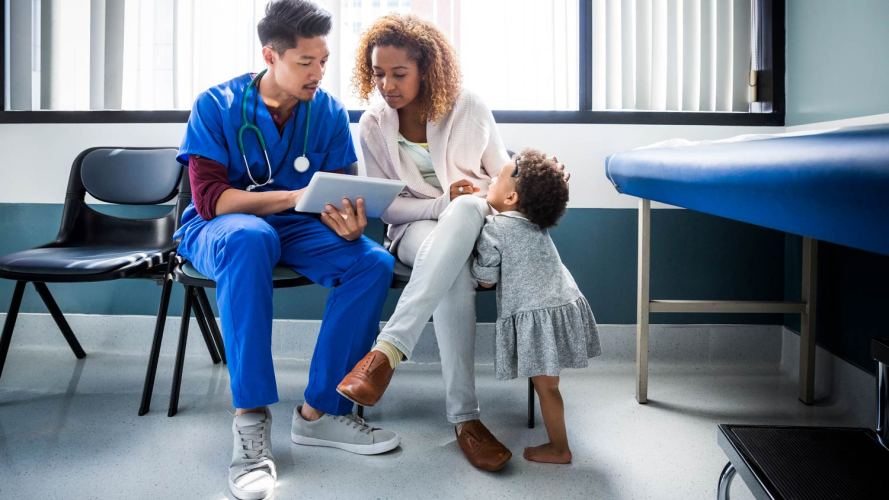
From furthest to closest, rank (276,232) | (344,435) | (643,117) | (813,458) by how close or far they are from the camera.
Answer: (643,117) < (276,232) < (344,435) < (813,458)

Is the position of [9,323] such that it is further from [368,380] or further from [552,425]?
[552,425]

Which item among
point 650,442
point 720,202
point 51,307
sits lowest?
point 650,442

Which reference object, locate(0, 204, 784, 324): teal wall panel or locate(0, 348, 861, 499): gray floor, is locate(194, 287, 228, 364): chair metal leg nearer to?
locate(0, 348, 861, 499): gray floor

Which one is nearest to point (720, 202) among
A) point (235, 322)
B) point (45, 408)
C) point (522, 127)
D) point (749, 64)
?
point (235, 322)

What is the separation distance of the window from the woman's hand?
2.04 feet

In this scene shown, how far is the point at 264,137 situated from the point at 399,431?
893 mm

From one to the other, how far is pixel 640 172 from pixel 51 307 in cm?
202

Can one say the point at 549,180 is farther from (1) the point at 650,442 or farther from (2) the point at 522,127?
(2) the point at 522,127

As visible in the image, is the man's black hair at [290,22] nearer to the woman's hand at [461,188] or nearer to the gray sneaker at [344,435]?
the woman's hand at [461,188]

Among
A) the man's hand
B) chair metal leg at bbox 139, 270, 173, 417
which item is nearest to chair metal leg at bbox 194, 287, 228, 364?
chair metal leg at bbox 139, 270, 173, 417

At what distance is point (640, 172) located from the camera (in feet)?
5.59

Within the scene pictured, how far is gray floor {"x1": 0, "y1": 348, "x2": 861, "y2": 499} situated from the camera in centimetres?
150

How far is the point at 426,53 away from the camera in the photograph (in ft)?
6.65

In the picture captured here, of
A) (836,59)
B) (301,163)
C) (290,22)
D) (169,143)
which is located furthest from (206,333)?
(836,59)
